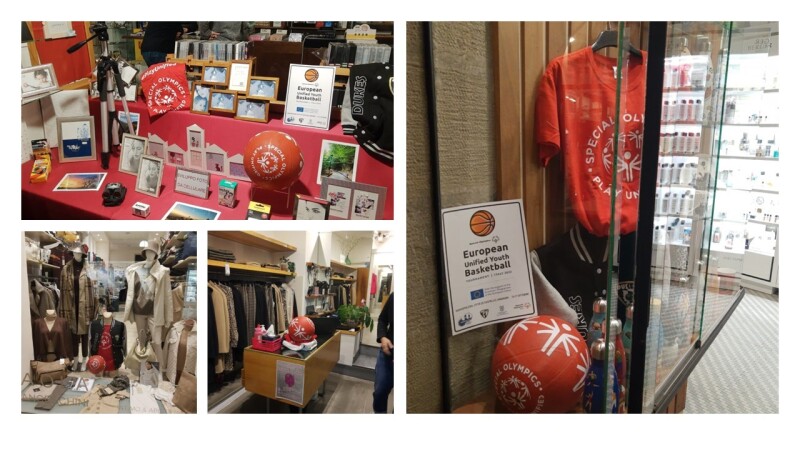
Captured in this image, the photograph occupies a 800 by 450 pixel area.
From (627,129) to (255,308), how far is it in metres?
1.24

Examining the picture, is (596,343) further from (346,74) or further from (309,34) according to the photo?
(309,34)

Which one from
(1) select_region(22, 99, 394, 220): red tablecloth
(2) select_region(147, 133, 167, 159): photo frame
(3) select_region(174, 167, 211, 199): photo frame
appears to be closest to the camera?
(1) select_region(22, 99, 394, 220): red tablecloth

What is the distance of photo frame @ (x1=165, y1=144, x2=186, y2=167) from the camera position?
208cm

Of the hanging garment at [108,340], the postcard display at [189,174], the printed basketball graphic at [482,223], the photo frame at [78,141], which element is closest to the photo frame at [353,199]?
the postcard display at [189,174]

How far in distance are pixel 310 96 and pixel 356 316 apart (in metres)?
0.78

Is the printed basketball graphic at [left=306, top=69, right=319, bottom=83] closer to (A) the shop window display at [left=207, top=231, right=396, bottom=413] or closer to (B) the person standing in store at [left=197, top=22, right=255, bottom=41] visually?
(B) the person standing in store at [left=197, top=22, right=255, bottom=41]

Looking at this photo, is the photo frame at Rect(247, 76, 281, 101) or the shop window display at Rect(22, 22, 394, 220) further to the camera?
the photo frame at Rect(247, 76, 281, 101)

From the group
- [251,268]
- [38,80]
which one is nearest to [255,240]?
[251,268]

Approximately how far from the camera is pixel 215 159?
2.04 meters

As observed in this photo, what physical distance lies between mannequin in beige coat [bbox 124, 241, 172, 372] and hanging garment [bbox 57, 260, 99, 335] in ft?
0.39

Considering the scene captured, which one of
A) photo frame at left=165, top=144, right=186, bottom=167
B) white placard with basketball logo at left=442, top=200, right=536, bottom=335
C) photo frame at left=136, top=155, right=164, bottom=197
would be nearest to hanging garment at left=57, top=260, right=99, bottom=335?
photo frame at left=136, top=155, right=164, bottom=197

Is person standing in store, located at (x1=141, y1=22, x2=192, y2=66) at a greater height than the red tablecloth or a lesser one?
greater
